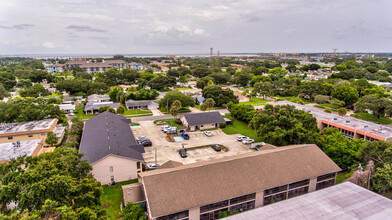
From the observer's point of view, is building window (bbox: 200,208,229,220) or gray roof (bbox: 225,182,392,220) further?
building window (bbox: 200,208,229,220)

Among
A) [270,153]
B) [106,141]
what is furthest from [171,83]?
[270,153]

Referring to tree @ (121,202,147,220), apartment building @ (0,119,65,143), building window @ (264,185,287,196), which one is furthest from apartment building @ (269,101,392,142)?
apartment building @ (0,119,65,143)

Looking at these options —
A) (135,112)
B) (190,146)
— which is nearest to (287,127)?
(190,146)

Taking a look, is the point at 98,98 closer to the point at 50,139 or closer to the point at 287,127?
the point at 50,139

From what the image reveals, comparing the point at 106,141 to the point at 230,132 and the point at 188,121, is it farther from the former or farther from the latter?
the point at 230,132

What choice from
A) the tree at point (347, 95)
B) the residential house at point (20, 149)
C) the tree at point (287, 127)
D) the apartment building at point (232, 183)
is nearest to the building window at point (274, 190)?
the apartment building at point (232, 183)

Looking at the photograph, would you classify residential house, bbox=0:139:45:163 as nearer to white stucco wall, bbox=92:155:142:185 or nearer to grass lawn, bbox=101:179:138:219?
white stucco wall, bbox=92:155:142:185

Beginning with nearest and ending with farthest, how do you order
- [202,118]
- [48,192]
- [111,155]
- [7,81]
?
[48,192]
[111,155]
[202,118]
[7,81]
